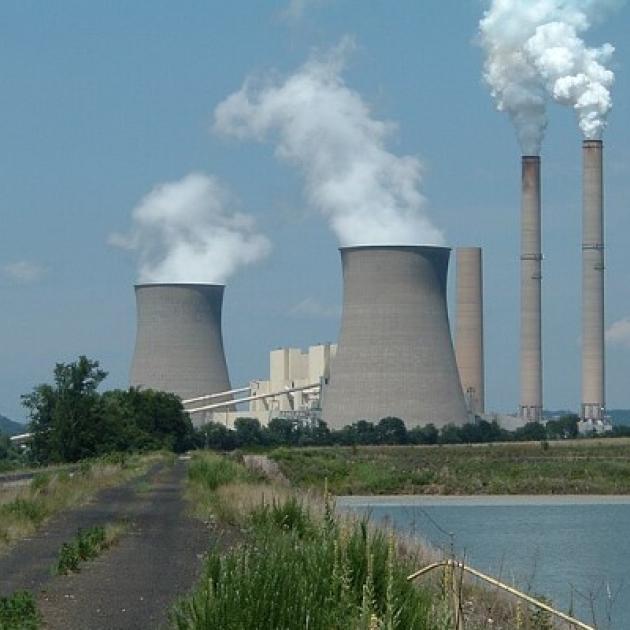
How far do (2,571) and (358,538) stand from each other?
4.17m

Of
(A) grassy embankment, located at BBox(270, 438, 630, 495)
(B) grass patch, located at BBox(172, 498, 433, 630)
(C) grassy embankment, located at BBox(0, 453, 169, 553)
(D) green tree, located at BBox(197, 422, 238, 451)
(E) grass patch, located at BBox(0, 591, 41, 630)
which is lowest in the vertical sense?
(E) grass patch, located at BBox(0, 591, 41, 630)

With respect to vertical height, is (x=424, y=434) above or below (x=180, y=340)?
below

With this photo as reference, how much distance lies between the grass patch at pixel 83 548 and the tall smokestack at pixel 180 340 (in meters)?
43.5

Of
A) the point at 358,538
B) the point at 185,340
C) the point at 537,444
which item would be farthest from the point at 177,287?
the point at 358,538

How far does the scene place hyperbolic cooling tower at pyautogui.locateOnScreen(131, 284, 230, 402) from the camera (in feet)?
189

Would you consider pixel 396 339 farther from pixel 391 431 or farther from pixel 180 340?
pixel 180 340

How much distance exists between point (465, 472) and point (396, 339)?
1192 centimetres

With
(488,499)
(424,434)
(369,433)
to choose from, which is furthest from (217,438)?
(488,499)

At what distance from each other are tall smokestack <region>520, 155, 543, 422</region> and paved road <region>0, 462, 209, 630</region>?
168ft

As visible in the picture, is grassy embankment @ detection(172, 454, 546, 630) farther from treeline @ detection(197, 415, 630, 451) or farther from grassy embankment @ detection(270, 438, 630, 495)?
treeline @ detection(197, 415, 630, 451)

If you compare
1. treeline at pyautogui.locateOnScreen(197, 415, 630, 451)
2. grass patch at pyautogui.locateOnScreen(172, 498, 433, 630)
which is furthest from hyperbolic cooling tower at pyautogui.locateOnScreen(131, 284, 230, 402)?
grass patch at pyautogui.locateOnScreen(172, 498, 433, 630)

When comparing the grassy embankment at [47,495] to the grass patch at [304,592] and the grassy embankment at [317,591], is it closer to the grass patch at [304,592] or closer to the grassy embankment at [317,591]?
the grassy embankment at [317,591]

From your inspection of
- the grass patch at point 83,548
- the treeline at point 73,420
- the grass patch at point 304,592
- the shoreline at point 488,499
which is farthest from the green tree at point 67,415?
the grass patch at point 304,592

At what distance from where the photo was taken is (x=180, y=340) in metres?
58.0
